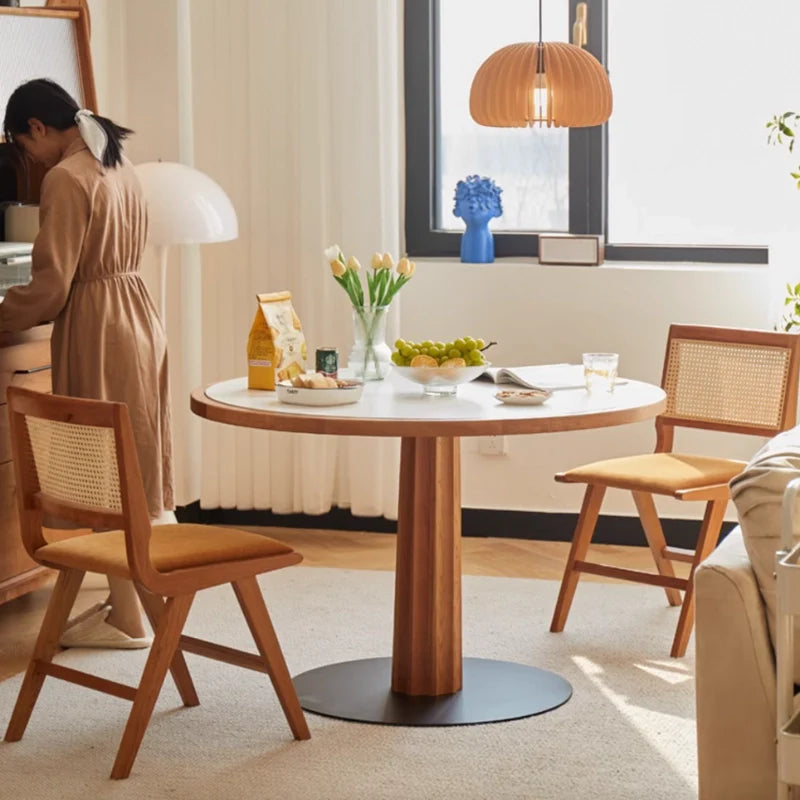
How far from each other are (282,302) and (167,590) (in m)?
0.90

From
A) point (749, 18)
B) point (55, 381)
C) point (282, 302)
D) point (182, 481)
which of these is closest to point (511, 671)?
point (282, 302)

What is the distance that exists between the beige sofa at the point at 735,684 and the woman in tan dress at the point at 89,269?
183cm

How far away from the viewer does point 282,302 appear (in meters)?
3.67

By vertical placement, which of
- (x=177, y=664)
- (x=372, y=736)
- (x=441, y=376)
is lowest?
(x=372, y=736)

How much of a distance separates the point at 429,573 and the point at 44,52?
214 centimetres

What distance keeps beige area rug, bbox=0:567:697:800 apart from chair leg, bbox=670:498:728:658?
55 mm

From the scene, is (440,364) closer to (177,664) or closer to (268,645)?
(268,645)

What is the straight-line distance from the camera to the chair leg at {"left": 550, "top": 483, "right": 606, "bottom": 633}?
13.6 feet

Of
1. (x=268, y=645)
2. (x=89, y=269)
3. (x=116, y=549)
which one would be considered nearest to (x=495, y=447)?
(x=89, y=269)

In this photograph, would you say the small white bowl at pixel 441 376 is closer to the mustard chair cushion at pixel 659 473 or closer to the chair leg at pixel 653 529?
the mustard chair cushion at pixel 659 473

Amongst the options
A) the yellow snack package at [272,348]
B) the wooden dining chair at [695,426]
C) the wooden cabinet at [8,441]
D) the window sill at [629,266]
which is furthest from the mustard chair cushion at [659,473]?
the wooden cabinet at [8,441]

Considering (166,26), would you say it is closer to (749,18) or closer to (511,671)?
(749,18)

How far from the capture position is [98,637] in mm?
4020

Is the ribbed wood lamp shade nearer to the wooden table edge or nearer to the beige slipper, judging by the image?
the wooden table edge
